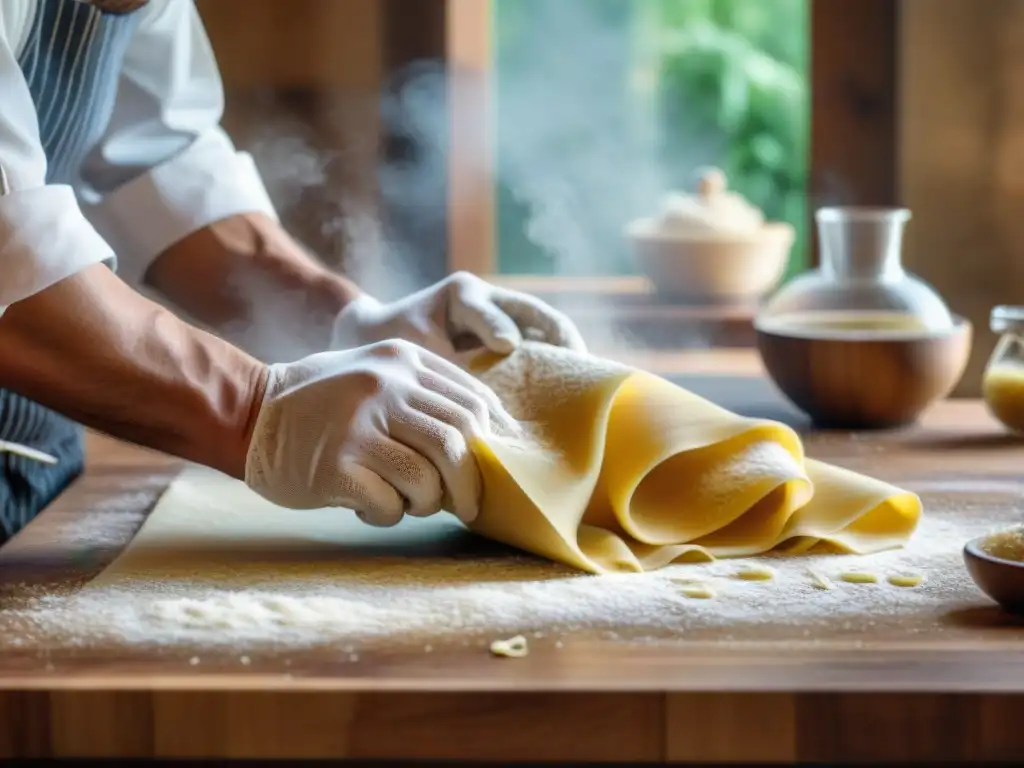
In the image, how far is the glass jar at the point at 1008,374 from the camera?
166cm

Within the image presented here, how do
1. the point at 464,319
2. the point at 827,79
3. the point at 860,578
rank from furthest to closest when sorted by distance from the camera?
1. the point at 827,79
2. the point at 464,319
3. the point at 860,578

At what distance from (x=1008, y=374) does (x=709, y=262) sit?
868 mm

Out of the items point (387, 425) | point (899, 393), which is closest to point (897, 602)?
point (387, 425)

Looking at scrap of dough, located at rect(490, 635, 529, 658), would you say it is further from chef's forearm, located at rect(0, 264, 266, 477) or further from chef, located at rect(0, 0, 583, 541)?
chef's forearm, located at rect(0, 264, 266, 477)

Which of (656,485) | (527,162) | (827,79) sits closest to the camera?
(656,485)

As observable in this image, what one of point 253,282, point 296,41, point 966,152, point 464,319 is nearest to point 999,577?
point 464,319

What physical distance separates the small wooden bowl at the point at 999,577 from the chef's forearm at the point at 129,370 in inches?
22.3

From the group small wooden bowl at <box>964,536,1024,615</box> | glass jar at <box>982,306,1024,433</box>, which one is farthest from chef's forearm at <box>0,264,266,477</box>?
glass jar at <box>982,306,1024,433</box>

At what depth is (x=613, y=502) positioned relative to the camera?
1229 millimetres

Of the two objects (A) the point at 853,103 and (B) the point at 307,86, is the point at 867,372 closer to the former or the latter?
(A) the point at 853,103

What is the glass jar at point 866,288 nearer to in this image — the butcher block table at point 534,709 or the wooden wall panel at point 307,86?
the butcher block table at point 534,709

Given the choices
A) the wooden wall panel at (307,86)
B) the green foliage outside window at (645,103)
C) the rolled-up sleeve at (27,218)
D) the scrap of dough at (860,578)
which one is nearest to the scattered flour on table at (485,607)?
the scrap of dough at (860,578)

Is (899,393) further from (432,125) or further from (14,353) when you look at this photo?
(432,125)

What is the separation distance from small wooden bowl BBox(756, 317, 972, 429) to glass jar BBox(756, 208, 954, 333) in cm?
3
